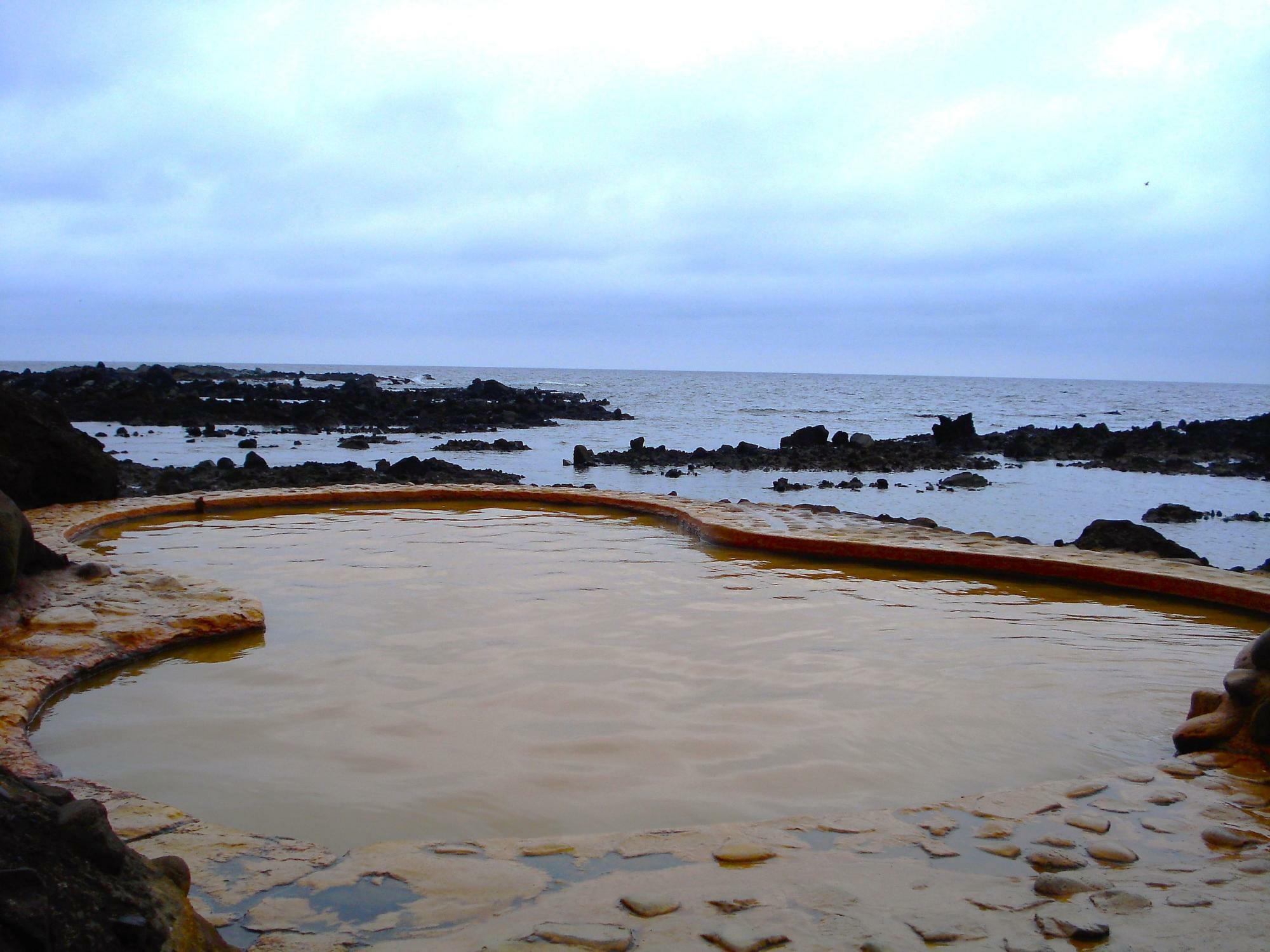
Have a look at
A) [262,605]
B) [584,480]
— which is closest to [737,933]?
[262,605]

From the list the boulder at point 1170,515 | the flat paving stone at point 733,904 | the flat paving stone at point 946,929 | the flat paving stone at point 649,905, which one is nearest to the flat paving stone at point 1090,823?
the flat paving stone at point 946,929

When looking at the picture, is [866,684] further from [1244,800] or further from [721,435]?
[721,435]

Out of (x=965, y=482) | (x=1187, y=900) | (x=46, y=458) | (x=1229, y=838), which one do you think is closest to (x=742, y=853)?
(x=1187, y=900)

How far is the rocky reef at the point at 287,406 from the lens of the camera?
32219 millimetres

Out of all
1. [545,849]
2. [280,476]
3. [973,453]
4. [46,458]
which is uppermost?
[973,453]

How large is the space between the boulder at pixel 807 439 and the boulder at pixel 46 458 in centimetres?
1943

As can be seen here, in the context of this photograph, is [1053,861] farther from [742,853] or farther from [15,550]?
[15,550]

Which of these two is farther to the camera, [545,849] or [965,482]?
[965,482]

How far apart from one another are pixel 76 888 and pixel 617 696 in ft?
9.68

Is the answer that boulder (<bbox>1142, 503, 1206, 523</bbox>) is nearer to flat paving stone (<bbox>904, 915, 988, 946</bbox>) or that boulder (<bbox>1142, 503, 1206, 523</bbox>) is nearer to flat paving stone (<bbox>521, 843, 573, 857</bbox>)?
flat paving stone (<bbox>904, 915, 988, 946</bbox>)

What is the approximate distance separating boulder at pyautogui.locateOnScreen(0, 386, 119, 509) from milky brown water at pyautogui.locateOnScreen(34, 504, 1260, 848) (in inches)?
134

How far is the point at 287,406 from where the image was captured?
36.2 meters

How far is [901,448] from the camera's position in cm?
2655

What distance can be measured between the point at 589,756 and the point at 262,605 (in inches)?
129
